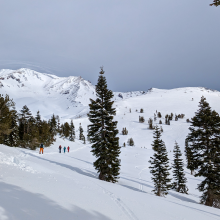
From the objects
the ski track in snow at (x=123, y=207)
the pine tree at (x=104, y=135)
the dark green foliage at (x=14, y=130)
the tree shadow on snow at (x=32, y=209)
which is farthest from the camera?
the dark green foliage at (x=14, y=130)

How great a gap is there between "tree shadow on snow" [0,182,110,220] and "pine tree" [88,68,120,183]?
11421 millimetres

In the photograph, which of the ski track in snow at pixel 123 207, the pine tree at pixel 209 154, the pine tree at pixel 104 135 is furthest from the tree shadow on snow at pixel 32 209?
the pine tree at pixel 209 154

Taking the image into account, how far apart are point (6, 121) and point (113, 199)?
17.7m

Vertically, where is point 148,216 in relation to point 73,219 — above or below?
below

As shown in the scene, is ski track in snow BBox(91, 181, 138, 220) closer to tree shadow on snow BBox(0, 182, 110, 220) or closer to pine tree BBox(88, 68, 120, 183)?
tree shadow on snow BBox(0, 182, 110, 220)

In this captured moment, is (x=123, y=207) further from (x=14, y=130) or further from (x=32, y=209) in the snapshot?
(x=14, y=130)

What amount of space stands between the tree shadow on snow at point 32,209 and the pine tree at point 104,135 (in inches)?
450

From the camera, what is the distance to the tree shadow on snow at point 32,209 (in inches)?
198

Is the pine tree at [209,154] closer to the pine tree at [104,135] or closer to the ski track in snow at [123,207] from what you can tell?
the pine tree at [104,135]

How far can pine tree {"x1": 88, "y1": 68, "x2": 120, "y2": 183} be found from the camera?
709 inches

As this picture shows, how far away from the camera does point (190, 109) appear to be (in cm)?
19225

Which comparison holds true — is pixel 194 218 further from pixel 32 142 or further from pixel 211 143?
pixel 32 142

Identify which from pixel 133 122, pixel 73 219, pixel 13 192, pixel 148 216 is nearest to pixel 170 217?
pixel 148 216

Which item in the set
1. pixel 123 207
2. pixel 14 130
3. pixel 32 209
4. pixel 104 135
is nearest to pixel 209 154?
pixel 104 135
